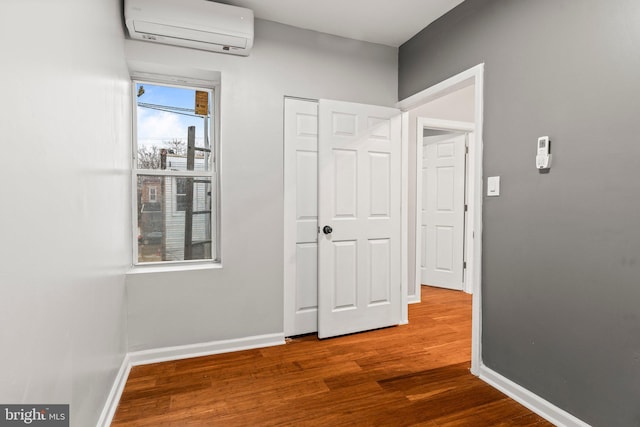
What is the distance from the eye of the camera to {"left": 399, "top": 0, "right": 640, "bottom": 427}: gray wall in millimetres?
1496

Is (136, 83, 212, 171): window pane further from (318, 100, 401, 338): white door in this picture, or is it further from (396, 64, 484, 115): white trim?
(396, 64, 484, 115): white trim

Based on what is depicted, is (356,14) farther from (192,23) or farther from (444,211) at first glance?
(444,211)

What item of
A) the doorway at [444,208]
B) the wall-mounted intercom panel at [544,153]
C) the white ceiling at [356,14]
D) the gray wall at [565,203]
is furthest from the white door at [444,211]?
the wall-mounted intercom panel at [544,153]

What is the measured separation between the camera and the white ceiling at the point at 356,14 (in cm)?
243

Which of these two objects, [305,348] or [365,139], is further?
[365,139]

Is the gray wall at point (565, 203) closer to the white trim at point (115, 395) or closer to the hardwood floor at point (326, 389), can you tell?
the hardwood floor at point (326, 389)

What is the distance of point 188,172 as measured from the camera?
265 cm

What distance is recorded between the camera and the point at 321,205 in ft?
9.18

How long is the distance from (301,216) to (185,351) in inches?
54.5

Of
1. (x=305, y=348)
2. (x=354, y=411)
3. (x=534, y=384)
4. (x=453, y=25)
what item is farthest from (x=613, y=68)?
(x=305, y=348)

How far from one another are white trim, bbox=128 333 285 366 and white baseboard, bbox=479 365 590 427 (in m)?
1.55

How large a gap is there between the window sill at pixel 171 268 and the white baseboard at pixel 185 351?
58cm

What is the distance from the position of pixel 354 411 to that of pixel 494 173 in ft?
5.55

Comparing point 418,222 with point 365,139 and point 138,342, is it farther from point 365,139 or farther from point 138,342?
point 138,342
